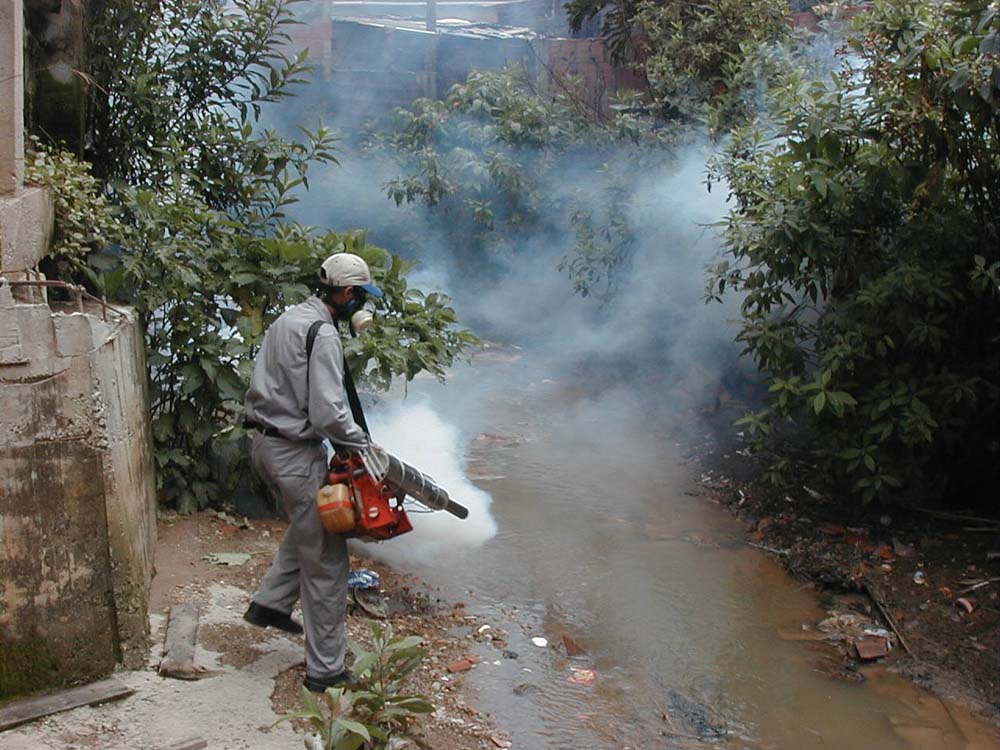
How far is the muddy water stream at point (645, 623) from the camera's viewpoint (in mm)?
4500

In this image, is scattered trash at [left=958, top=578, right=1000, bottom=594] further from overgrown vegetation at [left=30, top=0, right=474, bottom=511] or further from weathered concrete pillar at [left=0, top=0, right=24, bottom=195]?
weathered concrete pillar at [left=0, top=0, right=24, bottom=195]

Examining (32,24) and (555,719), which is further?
(32,24)

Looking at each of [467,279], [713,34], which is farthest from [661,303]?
[467,279]

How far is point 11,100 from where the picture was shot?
4.43m

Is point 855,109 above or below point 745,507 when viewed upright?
above

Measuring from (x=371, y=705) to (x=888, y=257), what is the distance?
4.30 meters

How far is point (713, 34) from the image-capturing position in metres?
9.70

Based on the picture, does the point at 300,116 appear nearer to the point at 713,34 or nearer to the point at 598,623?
the point at 713,34

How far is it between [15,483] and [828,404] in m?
4.48

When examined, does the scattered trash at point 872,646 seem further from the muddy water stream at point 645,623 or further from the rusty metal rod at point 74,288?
the rusty metal rod at point 74,288

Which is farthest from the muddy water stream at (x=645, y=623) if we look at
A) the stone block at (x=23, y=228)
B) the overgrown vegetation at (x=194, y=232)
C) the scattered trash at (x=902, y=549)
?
the stone block at (x=23, y=228)

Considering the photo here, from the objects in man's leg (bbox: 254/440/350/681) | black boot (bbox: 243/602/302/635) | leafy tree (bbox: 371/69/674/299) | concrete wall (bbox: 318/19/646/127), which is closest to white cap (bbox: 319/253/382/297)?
man's leg (bbox: 254/440/350/681)

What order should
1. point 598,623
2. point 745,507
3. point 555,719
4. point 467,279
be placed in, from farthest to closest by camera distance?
point 467,279
point 745,507
point 598,623
point 555,719

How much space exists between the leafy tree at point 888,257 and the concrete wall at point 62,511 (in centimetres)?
395
